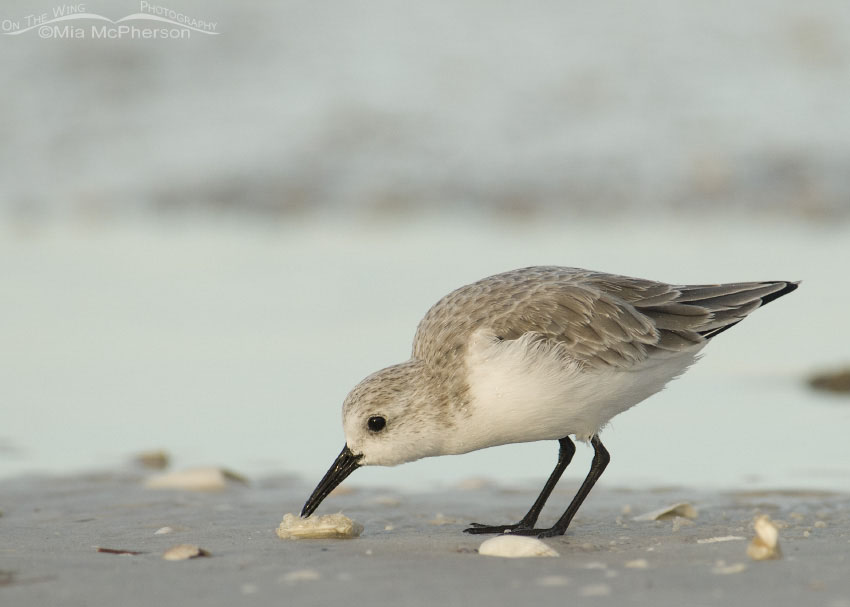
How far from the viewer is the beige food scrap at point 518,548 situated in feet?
13.2

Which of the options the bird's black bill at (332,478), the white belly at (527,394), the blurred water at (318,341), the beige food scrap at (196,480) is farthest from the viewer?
the blurred water at (318,341)

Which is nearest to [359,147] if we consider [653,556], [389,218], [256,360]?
→ [389,218]

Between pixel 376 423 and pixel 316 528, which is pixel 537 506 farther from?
pixel 316 528

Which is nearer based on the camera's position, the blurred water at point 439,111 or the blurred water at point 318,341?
the blurred water at point 318,341

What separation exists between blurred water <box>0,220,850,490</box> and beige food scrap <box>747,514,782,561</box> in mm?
1979

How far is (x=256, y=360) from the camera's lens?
7.94 m

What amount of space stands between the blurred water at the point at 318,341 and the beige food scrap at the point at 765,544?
6.49 ft

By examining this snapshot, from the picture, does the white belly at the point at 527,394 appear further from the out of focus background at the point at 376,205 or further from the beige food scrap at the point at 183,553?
the beige food scrap at the point at 183,553

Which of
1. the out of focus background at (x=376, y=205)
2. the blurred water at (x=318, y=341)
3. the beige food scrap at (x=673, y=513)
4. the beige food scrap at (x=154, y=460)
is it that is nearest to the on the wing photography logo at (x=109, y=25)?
the out of focus background at (x=376, y=205)

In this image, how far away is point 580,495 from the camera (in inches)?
199

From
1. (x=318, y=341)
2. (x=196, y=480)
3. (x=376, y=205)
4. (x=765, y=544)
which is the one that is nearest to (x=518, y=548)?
(x=765, y=544)

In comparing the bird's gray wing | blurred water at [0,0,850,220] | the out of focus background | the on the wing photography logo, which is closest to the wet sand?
the out of focus background

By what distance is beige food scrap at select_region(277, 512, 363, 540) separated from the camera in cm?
447

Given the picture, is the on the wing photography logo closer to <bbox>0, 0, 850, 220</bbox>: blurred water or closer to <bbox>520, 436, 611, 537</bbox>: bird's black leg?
<bbox>0, 0, 850, 220</bbox>: blurred water
